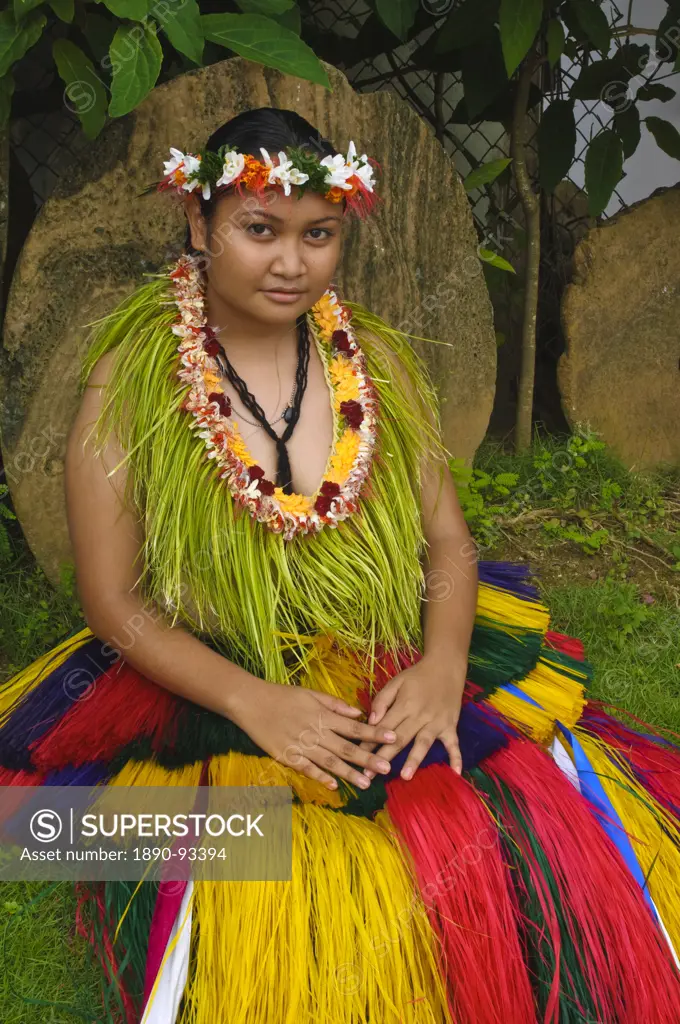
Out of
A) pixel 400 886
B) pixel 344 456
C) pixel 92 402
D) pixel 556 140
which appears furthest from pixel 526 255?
pixel 400 886

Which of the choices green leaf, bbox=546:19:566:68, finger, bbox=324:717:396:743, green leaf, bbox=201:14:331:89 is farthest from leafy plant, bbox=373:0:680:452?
finger, bbox=324:717:396:743

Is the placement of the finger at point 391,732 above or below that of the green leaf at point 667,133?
below

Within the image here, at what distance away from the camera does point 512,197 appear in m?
3.32

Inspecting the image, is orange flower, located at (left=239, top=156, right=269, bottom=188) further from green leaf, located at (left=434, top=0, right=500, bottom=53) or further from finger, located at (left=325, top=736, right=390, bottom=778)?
green leaf, located at (left=434, top=0, right=500, bottom=53)

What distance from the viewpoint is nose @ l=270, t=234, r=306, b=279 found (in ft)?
5.14

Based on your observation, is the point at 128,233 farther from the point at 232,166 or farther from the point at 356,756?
the point at 356,756

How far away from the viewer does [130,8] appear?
66.3 inches

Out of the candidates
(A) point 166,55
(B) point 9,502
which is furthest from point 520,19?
(B) point 9,502

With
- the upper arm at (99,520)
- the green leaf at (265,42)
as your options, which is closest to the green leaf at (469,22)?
the green leaf at (265,42)

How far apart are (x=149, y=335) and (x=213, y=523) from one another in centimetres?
34

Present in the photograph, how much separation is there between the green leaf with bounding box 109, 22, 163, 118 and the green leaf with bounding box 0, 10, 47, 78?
0.20m

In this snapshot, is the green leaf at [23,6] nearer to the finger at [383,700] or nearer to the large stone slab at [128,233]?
the large stone slab at [128,233]

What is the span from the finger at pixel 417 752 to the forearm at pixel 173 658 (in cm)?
27

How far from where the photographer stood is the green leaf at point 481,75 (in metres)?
2.77
